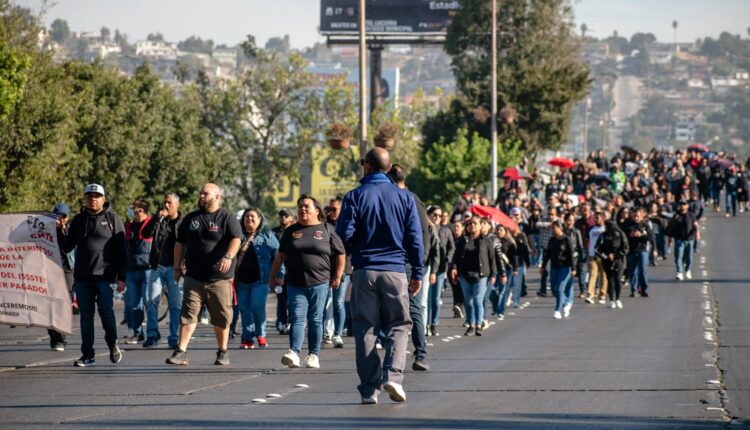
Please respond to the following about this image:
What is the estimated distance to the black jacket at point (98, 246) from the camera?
1472 cm

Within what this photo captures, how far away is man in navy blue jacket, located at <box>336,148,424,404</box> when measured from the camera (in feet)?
37.1

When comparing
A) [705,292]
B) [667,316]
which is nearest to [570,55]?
[705,292]

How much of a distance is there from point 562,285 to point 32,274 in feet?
40.6

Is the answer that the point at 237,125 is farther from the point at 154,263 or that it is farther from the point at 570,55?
the point at 154,263

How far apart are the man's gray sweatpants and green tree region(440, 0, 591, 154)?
55.9 m

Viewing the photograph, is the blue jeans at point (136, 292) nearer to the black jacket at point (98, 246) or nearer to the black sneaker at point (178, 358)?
the black jacket at point (98, 246)

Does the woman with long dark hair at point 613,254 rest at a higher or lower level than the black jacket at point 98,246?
lower

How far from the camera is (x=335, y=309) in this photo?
59.2 feet

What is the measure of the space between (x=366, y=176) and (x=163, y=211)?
6200mm

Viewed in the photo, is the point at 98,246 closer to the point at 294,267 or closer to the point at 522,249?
the point at 294,267

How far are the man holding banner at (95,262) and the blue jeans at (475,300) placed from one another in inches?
269

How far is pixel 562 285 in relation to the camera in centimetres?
2547

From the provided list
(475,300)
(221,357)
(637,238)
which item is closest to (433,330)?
(475,300)

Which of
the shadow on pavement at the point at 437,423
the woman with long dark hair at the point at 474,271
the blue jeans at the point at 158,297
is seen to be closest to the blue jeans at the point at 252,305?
the blue jeans at the point at 158,297
